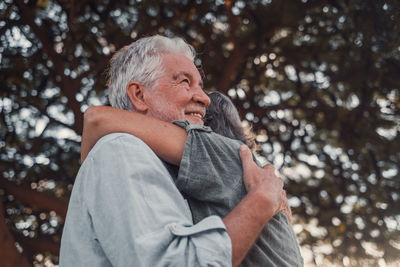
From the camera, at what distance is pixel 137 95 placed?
196 cm

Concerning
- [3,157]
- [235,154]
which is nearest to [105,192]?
[235,154]

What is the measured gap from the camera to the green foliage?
17.8 ft

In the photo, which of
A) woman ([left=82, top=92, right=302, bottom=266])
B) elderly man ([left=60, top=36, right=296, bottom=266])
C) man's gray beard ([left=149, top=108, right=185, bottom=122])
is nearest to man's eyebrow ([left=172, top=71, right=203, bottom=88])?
man's gray beard ([left=149, top=108, right=185, bottom=122])

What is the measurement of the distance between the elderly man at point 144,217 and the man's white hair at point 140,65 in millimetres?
588

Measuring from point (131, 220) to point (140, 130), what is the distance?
464mm

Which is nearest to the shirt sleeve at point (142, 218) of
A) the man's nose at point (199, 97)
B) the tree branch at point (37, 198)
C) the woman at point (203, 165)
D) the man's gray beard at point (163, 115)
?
the woman at point (203, 165)

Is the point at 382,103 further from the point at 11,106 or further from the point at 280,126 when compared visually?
the point at 11,106

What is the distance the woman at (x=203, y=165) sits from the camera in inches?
57.2

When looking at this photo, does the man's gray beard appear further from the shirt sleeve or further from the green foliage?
the green foliage

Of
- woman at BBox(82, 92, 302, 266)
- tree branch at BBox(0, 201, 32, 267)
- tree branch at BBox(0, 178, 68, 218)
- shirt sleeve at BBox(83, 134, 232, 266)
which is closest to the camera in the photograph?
shirt sleeve at BBox(83, 134, 232, 266)

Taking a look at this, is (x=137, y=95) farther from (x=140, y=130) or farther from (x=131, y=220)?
(x=131, y=220)

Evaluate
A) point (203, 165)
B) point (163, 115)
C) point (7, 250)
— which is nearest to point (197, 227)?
point (203, 165)

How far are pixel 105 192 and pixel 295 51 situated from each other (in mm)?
5149

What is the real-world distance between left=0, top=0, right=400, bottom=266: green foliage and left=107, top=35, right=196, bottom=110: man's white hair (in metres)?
3.25
